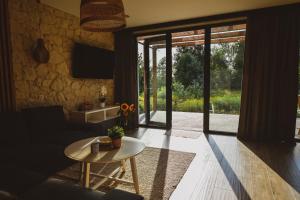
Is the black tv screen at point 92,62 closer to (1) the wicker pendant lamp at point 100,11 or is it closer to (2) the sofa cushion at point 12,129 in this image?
(2) the sofa cushion at point 12,129

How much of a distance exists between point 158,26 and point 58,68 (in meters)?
2.33

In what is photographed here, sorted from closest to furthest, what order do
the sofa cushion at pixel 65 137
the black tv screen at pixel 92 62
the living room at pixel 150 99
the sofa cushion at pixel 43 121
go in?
1. the living room at pixel 150 99
2. the sofa cushion at pixel 65 137
3. the sofa cushion at pixel 43 121
4. the black tv screen at pixel 92 62

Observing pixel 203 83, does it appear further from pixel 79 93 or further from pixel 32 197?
pixel 32 197

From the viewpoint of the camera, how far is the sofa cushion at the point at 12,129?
7.90 ft

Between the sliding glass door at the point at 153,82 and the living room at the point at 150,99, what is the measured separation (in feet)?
0.08

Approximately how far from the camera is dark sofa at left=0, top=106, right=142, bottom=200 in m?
1.49

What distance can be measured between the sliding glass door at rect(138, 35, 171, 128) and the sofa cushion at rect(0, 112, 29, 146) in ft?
9.74

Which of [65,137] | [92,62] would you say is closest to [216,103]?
[92,62]

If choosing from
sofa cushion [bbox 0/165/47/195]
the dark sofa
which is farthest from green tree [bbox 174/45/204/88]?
sofa cushion [bbox 0/165/47/195]

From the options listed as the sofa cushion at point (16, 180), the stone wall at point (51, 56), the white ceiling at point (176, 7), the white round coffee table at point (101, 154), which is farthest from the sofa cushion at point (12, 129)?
the white ceiling at point (176, 7)

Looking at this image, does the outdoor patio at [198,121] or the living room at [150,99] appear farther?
the outdoor patio at [198,121]

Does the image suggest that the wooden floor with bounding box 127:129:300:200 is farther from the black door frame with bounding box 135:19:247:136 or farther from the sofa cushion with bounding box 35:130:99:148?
the sofa cushion with bounding box 35:130:99:148

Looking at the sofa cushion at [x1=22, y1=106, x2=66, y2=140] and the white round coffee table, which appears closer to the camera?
the white round coffee table

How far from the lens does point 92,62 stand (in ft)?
13.8
